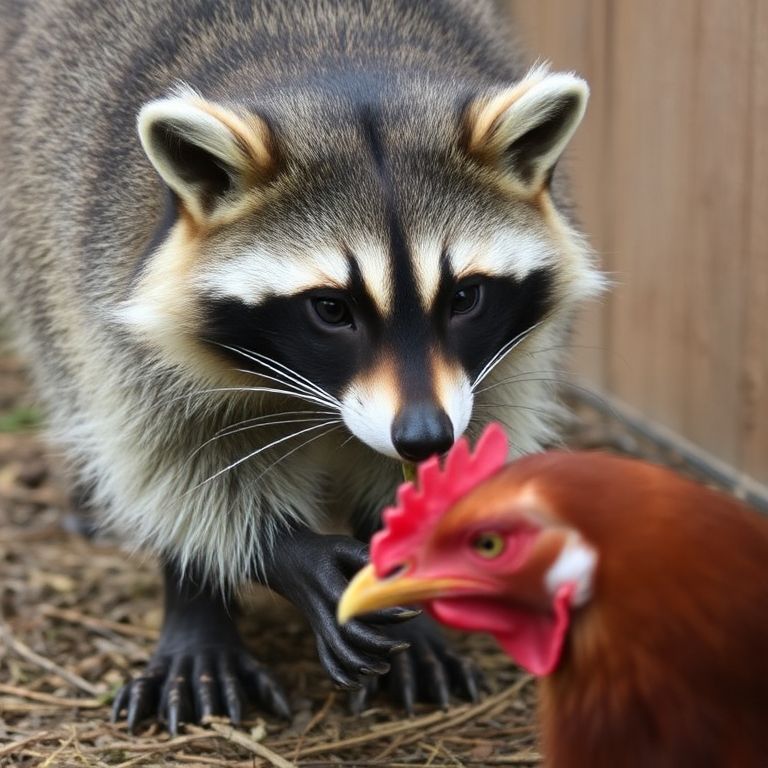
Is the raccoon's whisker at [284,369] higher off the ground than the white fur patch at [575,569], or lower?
lower

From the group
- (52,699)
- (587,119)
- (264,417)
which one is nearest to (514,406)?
(264,417)

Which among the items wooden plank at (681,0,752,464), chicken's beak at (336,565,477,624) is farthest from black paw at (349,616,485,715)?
chicken's beak at (336,565,477,624)

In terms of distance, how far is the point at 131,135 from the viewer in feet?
13.8

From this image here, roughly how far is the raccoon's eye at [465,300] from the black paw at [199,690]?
143 cm

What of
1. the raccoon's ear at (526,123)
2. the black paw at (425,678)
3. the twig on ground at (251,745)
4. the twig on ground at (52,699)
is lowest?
the black paw at (425,678)

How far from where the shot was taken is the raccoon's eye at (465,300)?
3.51 meters

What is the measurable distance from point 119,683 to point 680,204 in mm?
2948

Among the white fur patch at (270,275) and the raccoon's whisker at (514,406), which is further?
the raccoon's whisker at (514,406)

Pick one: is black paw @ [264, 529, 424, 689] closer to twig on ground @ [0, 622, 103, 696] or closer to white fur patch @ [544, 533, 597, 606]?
twig on ground @ [0, 622, 103, 696]

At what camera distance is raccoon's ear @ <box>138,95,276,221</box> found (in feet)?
11.5

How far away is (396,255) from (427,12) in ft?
4.64

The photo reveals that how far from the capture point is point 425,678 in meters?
4.33

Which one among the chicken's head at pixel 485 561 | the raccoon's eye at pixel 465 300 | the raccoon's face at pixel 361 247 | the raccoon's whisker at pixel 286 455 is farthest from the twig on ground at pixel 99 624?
the chicken's head at pixel 485 561

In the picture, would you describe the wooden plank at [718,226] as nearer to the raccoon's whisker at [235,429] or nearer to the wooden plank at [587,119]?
the wooden plank at [587,119]
